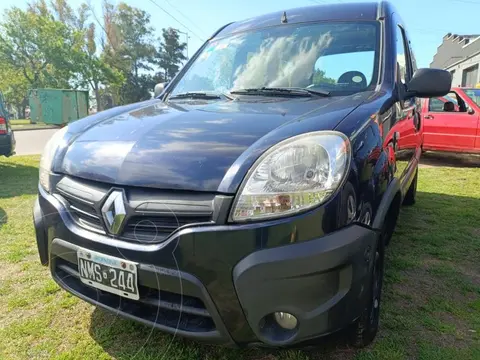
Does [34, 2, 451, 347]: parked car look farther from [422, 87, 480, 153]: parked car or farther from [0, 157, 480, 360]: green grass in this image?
[422, 87, 480, 153]: parked car

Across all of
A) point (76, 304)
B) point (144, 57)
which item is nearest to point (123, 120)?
point (76, 304)

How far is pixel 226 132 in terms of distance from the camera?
156cm

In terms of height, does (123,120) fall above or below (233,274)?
above

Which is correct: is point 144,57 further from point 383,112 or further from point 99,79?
point 383,112

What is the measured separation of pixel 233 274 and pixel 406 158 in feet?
6.33

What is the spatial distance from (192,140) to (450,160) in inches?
325

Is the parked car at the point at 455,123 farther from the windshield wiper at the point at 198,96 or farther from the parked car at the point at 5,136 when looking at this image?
the parked car at the point at 5,136

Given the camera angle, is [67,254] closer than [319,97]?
Yes

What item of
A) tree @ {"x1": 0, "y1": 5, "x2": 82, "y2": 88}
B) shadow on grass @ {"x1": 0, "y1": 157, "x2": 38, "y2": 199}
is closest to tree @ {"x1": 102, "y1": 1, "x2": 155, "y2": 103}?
tree @ {"x1": 0, "y1": 5, "x2": 82, "y2": 88}

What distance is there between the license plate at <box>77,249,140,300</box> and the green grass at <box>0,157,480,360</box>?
47 cm

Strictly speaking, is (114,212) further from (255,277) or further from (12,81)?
(12,81)

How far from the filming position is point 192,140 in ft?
5.07

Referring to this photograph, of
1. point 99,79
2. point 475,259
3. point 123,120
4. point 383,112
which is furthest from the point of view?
point 99,79

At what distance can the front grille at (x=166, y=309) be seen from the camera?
4.70 feet
